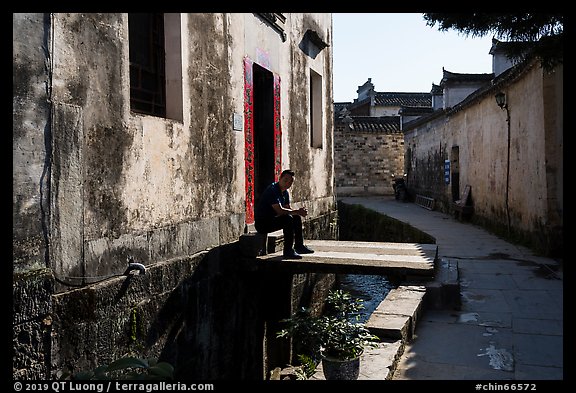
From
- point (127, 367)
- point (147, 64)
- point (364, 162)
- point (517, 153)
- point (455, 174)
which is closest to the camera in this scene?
point (127, 367)

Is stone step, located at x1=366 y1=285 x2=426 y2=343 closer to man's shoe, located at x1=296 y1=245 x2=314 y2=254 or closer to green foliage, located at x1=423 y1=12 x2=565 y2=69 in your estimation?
man's shoe, located at x1=296 y1=245 x2=314 y2=254

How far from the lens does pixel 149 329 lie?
4273mm

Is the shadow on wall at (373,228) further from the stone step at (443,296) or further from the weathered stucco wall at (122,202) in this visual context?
the weathered stucco wall at (122,202)

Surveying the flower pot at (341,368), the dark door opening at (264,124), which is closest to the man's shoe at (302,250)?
the dark door opening at (264,124)

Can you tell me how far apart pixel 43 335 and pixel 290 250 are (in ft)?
10.1

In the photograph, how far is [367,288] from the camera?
41.9 feet

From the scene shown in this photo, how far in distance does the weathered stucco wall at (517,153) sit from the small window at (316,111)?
3.98m

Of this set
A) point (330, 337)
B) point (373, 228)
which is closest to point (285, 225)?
point (330, 337)

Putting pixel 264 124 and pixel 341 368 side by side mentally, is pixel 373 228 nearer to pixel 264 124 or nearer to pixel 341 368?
pixel 264 124

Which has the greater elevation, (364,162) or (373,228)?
(364,162)

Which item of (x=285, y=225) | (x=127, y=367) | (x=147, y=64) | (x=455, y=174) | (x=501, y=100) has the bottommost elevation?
(x=127, y=367)

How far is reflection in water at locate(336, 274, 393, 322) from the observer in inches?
460

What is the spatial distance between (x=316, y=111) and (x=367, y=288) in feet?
16.9

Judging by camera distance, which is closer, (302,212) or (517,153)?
(302,212)
